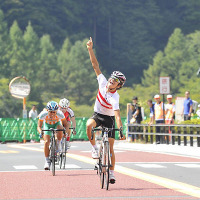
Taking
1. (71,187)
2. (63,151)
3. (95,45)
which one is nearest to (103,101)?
(71,187)

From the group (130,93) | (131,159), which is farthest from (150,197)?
(130,93)

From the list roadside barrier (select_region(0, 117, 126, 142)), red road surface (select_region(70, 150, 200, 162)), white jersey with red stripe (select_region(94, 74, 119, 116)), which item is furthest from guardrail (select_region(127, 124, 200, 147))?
white jersey with red stripe (select_region(94, 74, 119, 116))

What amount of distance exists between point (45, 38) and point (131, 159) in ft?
304

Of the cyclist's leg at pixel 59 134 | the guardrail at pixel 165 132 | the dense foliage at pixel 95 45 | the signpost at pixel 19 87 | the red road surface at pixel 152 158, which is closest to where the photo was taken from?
the cyclist's leg at pixel 59 134

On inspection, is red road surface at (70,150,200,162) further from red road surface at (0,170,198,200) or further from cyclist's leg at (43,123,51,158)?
red road surface at (0,170,198,200)

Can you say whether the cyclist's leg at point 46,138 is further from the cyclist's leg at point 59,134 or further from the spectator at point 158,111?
the spectator at point 158,111

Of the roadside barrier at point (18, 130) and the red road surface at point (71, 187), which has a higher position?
the roadside barrier at point (18, 130)

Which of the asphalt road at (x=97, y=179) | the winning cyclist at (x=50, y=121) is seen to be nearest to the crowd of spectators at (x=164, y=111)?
the asphalt road at (x=97, y=179)

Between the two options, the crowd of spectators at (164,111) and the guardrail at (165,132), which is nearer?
the guardrail at (165,132)

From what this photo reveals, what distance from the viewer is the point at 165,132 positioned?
2544cm

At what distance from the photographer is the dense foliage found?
102 m

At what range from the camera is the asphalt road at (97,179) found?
11406 mm

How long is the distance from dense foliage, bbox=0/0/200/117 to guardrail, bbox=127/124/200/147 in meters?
58.8

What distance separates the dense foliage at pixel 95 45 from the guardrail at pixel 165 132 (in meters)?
58.8
